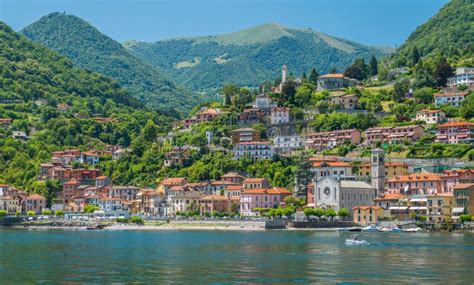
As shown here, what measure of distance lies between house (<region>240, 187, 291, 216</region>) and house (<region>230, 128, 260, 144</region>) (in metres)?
18.1

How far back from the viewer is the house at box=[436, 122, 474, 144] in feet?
410

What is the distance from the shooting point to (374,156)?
118 m

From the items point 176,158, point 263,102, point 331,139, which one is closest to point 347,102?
point 331,139

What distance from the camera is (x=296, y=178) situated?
122 m

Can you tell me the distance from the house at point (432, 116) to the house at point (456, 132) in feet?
20.8

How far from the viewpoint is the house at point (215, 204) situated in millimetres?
127250

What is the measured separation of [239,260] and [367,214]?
49791 millimetres

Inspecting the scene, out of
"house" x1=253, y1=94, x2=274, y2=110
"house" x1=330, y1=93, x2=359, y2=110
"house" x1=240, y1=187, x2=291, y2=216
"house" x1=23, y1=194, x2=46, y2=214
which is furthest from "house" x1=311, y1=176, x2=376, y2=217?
"house" x1=23, y1=194, x2=46, y2=214

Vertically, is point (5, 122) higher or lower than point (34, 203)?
higher

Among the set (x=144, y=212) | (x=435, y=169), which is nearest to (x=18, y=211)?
(x=144, y=212)

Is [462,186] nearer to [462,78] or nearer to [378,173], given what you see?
[378,173]

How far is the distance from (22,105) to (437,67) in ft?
258

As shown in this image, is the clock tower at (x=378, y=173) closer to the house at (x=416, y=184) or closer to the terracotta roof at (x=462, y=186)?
the house at (x=416, y=184)

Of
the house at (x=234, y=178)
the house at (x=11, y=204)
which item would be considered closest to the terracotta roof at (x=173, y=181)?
the house at (x=234, y=178)
